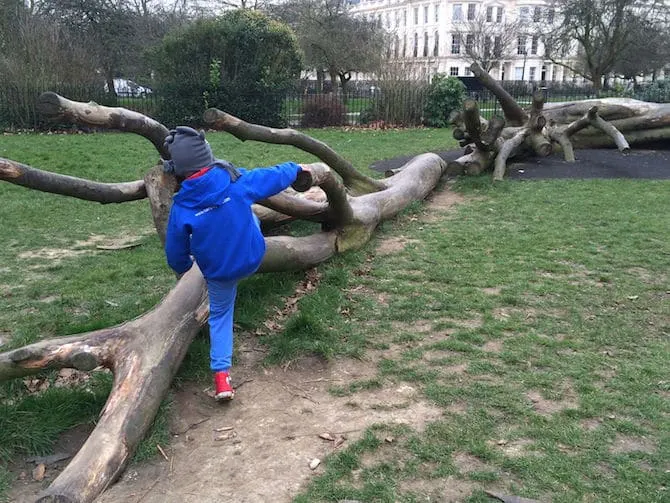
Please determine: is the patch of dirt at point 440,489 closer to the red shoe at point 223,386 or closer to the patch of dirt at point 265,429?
the patch of dirt at point 265,429

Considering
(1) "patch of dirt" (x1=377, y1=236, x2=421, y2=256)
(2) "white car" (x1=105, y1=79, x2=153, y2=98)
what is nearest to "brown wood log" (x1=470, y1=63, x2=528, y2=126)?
(1) "patch of dirt" (x1=377, y1=236, x2=421, y2=256)

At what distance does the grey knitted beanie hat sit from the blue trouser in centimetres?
67

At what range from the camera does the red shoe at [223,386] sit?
3.60 metres

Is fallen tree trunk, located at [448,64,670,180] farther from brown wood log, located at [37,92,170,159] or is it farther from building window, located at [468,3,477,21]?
building window, located at [468,3,477,21]

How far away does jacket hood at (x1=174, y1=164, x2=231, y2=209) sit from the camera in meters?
3.33

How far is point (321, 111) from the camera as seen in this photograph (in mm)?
Result: 20453

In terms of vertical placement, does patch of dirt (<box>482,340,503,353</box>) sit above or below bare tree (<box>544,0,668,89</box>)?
below

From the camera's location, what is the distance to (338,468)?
298cm

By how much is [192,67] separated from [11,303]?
51.6 feet

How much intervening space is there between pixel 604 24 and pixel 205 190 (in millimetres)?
37803

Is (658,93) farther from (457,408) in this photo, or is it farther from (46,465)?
(46,465)

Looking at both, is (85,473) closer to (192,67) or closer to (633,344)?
(633,344)

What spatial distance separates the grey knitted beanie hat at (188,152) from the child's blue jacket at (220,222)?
58 mm

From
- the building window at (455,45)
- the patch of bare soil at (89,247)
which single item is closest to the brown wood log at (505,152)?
the patch of bare soil at (89,247)
